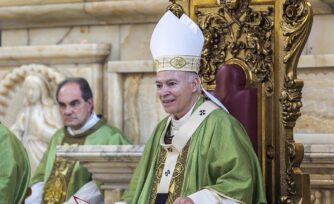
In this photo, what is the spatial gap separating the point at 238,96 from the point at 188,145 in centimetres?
44

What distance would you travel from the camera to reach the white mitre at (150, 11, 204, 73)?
621 cm

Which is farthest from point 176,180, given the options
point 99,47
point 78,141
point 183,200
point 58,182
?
point 99,47

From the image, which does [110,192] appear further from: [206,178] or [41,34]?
[41,34]

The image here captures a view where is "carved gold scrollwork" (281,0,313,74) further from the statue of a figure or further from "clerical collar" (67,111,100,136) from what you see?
the statue of a figure

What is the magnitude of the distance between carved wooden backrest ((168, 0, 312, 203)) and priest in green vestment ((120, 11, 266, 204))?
0.25 m

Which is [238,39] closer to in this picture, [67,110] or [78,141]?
[67,110]

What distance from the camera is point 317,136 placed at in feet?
26.6

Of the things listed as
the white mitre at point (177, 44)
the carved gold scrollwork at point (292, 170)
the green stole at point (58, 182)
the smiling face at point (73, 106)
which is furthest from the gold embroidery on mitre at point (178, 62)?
the smiling face at point (73, 106)

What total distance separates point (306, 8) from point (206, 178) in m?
0.99

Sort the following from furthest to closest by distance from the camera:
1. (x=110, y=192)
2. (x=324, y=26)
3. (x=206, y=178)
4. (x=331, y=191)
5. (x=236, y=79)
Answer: (x=324, y=26) < (x=110, y=192) < (x=331, y=191) < (x=236, y=79) < (x=206, y=178)

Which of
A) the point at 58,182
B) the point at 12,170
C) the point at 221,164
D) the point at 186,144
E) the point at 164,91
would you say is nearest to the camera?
the point at 221,164

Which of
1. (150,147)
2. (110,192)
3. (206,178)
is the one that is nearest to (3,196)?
(110,192)

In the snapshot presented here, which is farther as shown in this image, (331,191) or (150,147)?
(331,191)

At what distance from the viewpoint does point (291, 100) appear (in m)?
6.21
